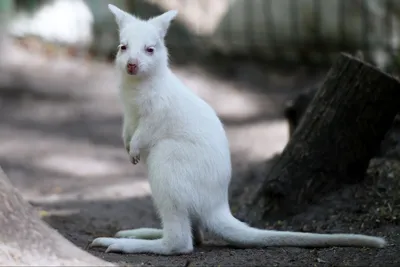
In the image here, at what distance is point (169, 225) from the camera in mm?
4520

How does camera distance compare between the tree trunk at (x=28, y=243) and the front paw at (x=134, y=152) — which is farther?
the front paw at (x=134, y=152)

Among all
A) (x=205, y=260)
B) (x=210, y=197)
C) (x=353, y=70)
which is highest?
(x=353, y=70)

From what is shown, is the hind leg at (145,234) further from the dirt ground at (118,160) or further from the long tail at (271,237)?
the long tail at (271,237)

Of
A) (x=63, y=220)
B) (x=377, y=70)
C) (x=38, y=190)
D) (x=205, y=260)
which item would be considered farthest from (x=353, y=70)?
(x=38, y=190)

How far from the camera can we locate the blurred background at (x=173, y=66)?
28.2 feet

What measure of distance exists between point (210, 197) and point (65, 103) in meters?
5.99

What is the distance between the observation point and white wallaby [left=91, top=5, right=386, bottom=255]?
4516mm

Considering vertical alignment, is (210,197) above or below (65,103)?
above

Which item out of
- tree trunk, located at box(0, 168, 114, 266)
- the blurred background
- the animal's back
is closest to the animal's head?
the animal's back

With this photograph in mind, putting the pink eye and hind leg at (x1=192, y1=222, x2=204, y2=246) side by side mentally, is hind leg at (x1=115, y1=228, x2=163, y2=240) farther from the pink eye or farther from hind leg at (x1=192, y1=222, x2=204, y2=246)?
the pink eye

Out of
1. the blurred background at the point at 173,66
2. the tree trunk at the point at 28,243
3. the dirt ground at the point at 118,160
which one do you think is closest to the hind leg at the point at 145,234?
the dirt ground at the point at 118,160

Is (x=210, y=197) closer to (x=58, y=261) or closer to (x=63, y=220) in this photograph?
(x=58, y=261)

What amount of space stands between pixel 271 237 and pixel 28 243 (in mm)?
1555

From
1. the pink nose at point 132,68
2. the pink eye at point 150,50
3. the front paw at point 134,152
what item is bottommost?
the front paw at point 134,152
